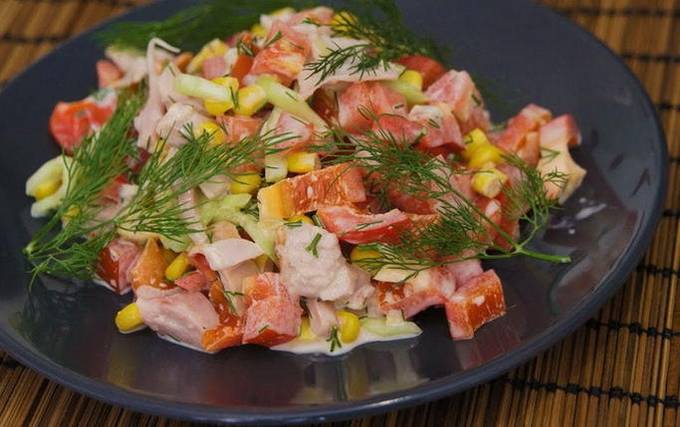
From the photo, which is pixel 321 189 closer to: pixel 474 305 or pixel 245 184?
pixel 245 184

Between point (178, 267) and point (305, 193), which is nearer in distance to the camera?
point (305, 193)

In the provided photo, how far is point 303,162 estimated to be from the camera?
12.0ft

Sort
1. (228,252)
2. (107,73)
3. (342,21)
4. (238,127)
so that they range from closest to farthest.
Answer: (228,252)
(238,127)
(342,21)
(107,73)

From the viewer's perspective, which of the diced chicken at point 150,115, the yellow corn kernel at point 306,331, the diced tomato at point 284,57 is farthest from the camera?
the diced chicken at point 150,115

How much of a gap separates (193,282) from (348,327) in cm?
58

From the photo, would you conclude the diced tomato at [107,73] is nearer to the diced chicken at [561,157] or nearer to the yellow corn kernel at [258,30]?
the yellow corn kernel at [258,30]

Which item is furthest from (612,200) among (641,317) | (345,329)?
(345,329)

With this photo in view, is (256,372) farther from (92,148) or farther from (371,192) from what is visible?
(92,148)

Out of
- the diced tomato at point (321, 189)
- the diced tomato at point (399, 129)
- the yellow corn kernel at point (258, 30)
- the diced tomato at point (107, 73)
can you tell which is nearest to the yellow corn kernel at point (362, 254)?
the diced tomato at point (321, 189)

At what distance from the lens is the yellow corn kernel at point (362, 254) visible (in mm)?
3519

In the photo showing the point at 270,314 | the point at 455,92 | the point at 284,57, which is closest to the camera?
the point at 270,314

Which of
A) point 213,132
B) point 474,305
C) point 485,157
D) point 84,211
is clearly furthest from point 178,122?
point 474,305

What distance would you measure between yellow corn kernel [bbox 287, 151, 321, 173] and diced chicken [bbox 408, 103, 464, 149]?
408 millimetres

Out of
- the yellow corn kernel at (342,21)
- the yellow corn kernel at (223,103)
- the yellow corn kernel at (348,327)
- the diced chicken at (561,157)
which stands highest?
the yellow corn kernel at (342,21)
